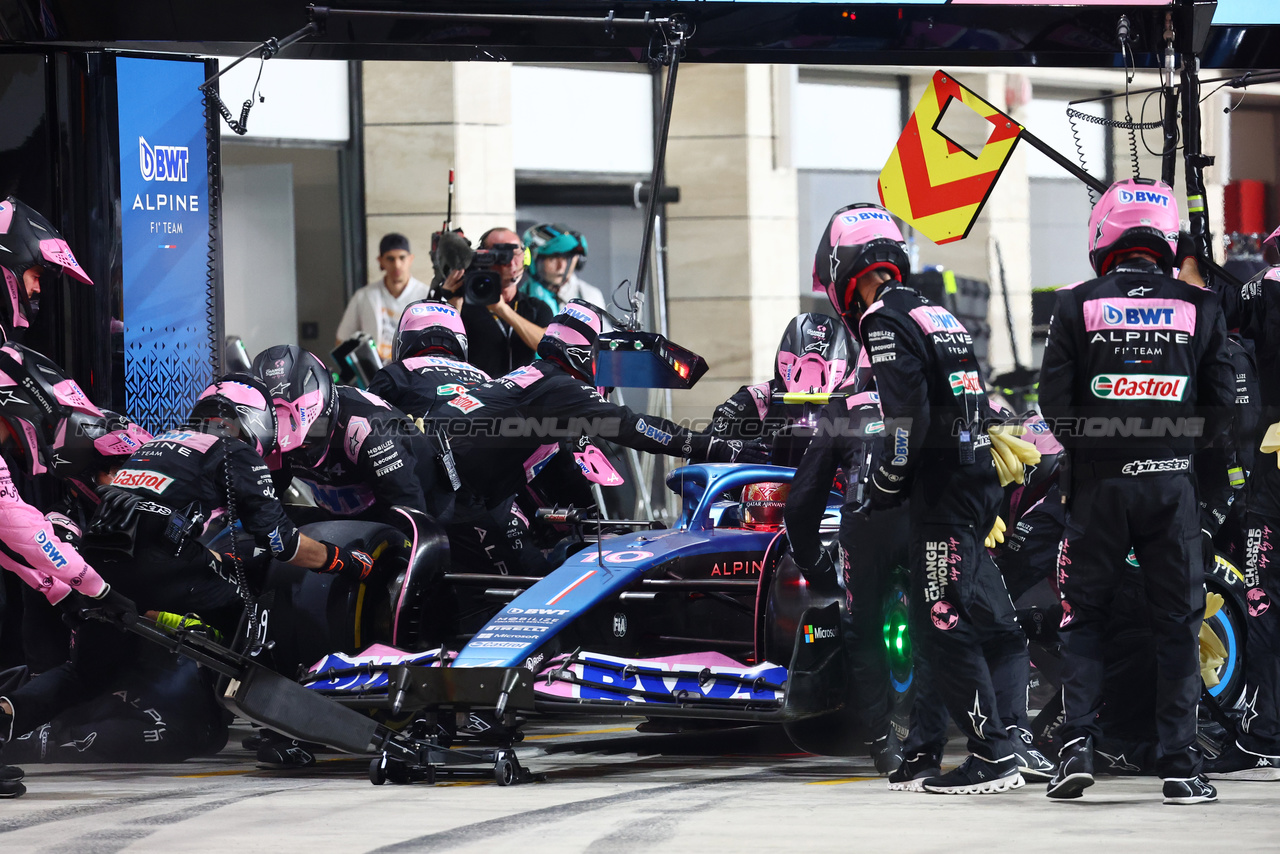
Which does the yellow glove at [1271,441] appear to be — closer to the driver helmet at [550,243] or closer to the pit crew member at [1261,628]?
the pit crew member at [1261,628]

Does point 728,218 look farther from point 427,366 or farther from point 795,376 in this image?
point 427,366

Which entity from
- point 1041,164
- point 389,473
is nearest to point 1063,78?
point 1041,164

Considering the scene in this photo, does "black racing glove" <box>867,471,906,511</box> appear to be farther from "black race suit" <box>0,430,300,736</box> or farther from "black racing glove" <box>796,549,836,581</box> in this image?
"black race suit" <box>0,430,300,736</box>

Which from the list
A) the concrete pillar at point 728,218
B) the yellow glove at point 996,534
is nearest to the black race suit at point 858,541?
the yellow glove at point 996,534

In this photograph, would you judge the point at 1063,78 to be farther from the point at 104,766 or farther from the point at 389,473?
the point at 104,766

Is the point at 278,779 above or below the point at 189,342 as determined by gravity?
below

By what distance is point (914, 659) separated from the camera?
6359mm

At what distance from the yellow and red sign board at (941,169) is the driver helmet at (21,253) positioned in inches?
142

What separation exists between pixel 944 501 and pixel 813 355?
9.54 feet

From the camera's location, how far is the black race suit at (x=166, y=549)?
696 cm

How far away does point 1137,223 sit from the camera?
621 centimetres

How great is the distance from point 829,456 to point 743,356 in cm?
959

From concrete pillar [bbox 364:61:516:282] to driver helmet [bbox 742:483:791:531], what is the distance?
6.88 m

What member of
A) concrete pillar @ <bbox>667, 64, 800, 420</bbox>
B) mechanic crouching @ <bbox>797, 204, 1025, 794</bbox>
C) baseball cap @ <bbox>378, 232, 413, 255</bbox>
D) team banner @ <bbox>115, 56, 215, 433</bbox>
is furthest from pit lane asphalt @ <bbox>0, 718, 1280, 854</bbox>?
concrete pillar @ <bbox>667, 64, 800, 420</bbox>
